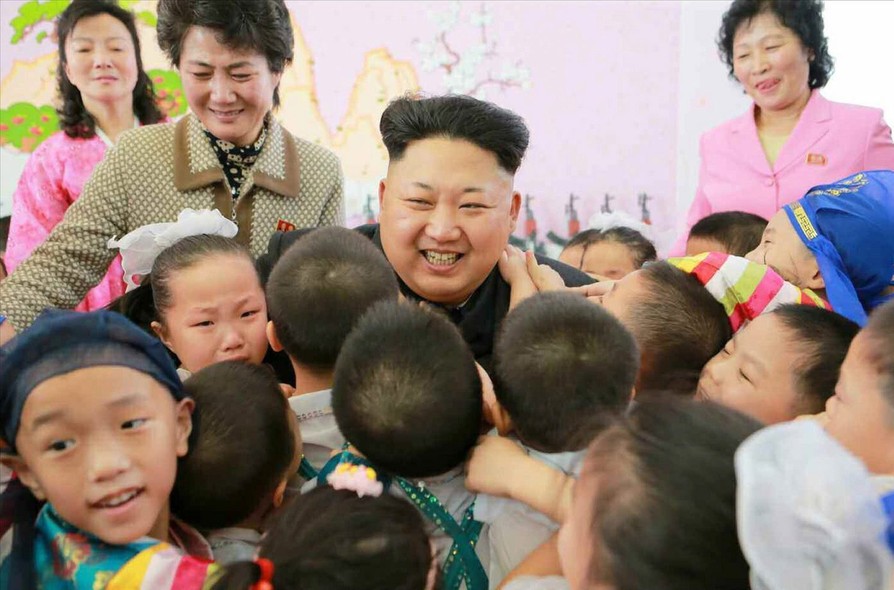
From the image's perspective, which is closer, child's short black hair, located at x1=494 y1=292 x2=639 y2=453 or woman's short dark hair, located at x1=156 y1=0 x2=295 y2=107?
child's short black hair, located at x1=494 y1=292 x2=639 y2=453

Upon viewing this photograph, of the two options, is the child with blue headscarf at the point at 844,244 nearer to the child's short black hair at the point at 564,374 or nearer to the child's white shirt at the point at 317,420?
the child's short black hair at the point at 564,374

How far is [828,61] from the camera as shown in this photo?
8.93 feet

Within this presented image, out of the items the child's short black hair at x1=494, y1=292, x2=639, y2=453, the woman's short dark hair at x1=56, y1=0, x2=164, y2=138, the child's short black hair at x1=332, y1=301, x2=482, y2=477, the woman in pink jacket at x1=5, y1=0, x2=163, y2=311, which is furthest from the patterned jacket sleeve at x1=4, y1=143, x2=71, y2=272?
the child's short black hair at x1=494, y1=292, x2=639, y2=453

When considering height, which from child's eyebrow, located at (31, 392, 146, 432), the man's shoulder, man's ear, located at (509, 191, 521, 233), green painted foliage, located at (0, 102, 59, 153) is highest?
green painted foliage, located at (0, 102, 59, 153)

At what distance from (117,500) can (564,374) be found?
2.01 ft

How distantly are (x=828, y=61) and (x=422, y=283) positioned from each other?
1962mm

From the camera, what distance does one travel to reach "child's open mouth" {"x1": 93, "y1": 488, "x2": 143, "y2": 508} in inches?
38.5

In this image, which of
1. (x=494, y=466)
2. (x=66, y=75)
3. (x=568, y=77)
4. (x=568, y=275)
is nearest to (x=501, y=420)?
(x=494, y=466)

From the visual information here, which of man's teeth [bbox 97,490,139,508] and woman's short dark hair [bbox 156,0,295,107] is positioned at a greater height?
woman's short dark hair [bbox 156,0,295,107]

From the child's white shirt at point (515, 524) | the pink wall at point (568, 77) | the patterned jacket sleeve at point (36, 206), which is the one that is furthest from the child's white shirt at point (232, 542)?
the pink wall at point (568, 77)

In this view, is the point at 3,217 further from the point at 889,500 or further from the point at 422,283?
the point at 889,500

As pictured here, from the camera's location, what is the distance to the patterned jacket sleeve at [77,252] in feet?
5.85

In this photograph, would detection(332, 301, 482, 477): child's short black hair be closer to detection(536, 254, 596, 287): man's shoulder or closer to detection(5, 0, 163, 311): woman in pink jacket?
detection(536, 254, 596, 287): man's shoulder

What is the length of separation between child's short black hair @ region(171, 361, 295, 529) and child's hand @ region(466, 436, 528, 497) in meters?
0.30
